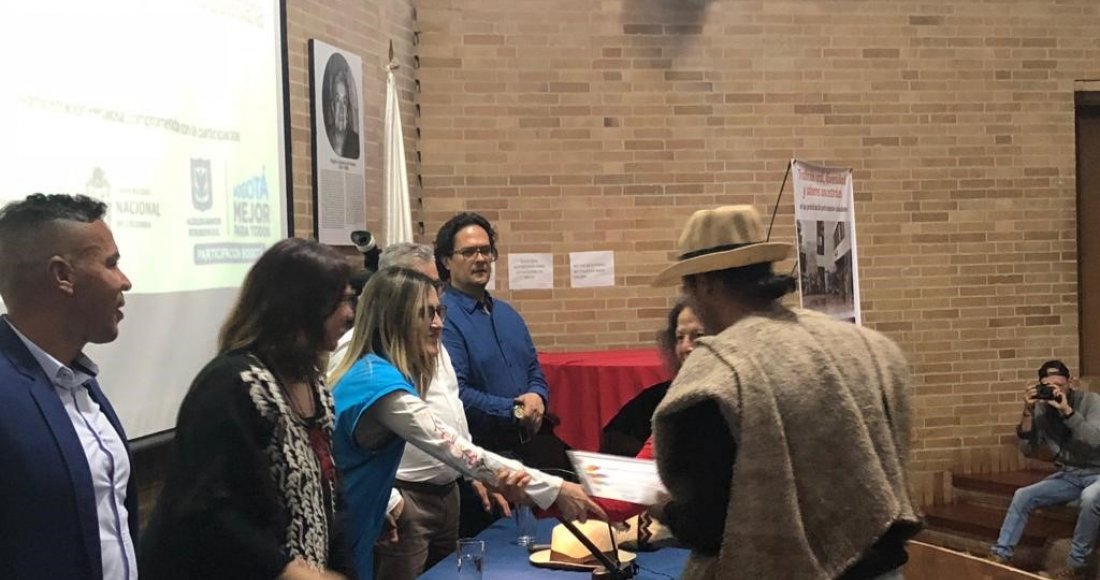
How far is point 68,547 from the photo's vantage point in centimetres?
185

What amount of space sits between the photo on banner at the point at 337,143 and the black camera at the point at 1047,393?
4.15 meters

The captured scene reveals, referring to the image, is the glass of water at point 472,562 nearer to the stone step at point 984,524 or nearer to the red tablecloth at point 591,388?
the red tablecloth at point 591,388

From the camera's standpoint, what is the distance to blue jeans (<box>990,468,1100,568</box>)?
5.82m

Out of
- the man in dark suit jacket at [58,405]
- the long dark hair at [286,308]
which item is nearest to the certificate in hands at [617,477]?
the long dark hair at [286,308]

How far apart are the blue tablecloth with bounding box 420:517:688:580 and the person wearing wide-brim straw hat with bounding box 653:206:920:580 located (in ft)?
2.17

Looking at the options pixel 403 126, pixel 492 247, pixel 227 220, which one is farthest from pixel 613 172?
pixel 227 220

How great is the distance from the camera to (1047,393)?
6.31 metres

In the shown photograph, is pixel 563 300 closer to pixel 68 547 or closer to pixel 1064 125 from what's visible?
pixel 1064 125

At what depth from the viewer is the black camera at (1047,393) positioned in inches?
248

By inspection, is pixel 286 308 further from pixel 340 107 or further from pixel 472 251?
pixel 340 107

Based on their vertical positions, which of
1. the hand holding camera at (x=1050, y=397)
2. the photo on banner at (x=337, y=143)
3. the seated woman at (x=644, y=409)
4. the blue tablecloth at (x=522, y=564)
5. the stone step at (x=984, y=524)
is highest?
the photo on banner at (x=337, y=143)

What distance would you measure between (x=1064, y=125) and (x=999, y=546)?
9.57 feet

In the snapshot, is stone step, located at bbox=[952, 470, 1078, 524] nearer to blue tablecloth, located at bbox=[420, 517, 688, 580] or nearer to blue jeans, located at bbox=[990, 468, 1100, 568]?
blue jeans, located at bbox=[990, 468, 1100, 568]

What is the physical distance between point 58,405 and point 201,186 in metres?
2.05
